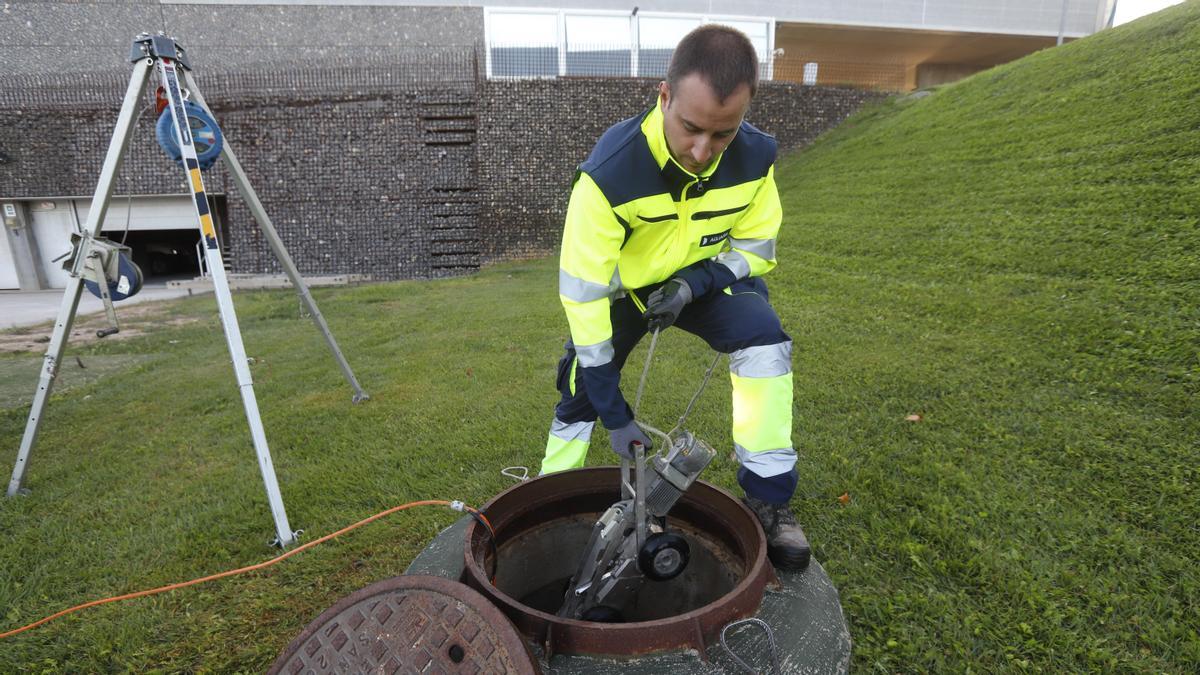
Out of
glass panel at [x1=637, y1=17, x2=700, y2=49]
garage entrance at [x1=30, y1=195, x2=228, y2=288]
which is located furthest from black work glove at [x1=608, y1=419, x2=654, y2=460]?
glass panel at [x1=637, y1=17, x2=700, y2=49]

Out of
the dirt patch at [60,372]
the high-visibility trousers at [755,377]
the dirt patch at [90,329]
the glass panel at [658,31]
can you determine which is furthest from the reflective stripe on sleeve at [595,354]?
the glass panel at [658,31]

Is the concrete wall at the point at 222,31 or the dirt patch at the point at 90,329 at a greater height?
the concrete wall at the point at 222,31

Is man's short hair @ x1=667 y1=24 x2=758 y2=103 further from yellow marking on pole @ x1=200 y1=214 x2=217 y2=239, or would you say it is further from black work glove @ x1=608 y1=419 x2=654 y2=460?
yellow marking on pole @ x1=200 y1=214 x2=217 y2=239

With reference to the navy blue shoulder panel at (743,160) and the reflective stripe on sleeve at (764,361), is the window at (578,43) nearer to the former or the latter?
the navy blue shoulder panel at (743,160)

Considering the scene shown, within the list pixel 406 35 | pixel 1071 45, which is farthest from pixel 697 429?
pixel 406 35

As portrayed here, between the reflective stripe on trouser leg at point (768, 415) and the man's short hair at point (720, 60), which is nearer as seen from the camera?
the man's short hair at point (720, 60)

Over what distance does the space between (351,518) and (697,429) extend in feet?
6.43

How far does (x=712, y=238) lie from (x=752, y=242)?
226mm

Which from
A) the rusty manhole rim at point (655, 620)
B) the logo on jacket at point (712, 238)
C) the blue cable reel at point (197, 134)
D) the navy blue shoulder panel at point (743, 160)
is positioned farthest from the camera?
the blue cable reel at point (197, 134)

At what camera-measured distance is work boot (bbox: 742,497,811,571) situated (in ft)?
5.99

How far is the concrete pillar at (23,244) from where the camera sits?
1384 centimetres

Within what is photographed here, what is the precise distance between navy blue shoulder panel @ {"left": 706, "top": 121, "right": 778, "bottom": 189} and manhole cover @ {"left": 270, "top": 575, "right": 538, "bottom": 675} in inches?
58.0

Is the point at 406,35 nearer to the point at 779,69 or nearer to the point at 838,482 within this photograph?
the point at 779,69

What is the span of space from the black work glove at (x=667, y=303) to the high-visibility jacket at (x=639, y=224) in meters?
0.08
